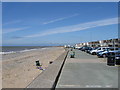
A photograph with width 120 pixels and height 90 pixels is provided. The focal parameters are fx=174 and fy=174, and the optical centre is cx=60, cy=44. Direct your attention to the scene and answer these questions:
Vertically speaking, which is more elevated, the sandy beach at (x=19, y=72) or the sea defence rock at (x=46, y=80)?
the sea defence rock at (x=46, y=80)

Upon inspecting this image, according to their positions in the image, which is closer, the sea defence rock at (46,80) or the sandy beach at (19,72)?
the sea defence rock at (46,80)

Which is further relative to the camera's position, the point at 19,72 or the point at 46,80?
the point at 19,72

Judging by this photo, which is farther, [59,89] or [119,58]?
[119,58]

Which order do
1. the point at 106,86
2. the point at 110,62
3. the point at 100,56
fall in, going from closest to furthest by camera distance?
the point at 106,86 → the point at 110,62 → the point at 100,56

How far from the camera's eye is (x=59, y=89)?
7199 mm

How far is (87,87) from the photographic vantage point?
24.7 feet

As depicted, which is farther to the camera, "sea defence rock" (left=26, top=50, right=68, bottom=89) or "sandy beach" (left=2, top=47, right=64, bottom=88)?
"sandy beach" (left=2, top=47, right=64, bottom=88)

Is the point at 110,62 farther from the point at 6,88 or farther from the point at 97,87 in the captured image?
the point at 6,88

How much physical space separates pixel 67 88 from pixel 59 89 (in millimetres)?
360

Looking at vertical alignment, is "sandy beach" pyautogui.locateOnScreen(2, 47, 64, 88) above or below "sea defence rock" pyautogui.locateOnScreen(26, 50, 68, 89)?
below

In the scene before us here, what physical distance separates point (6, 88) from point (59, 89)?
2719 mm

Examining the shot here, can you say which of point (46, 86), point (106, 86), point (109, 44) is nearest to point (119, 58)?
point (106, 86)

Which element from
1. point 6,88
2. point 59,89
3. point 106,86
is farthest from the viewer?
point 6,88

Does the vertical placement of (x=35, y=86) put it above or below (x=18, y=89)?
above
